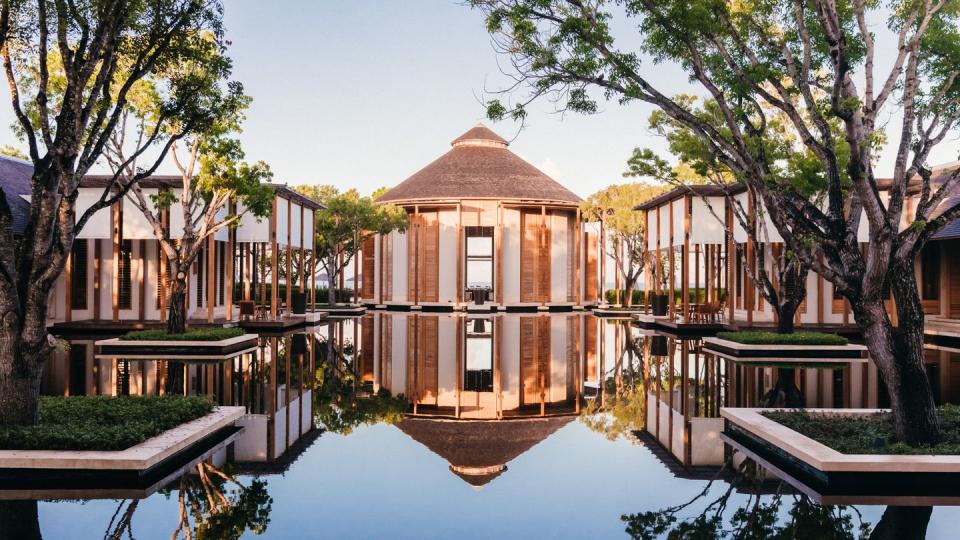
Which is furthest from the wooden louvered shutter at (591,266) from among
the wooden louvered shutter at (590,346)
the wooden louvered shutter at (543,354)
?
the wooden louvered shutter at (543,354)

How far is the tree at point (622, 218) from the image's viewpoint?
115 feet

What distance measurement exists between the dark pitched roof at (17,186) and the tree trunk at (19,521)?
17788 mm

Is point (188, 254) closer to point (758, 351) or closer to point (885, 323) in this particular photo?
point (758, 351)

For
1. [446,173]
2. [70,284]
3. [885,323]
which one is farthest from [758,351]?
[446,173]

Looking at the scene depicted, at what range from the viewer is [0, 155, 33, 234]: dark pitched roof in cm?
2191

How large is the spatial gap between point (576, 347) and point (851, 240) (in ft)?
39.1

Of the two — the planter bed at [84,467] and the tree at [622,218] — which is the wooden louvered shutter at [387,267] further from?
the planter bed at [84,467]

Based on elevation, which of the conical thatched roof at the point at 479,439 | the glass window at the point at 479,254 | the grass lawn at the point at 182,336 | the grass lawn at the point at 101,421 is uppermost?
the glass window at the point at 479,254

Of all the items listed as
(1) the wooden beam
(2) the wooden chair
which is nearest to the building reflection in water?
(2) the wooden chair

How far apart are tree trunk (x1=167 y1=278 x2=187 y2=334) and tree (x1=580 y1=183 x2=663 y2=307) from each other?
72.2ft

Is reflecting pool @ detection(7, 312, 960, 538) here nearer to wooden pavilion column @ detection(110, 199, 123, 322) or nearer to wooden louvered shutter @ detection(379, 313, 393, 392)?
wooden louvered shutter @ detection(379, 313, 393, 392)

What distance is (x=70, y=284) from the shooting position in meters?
22.4

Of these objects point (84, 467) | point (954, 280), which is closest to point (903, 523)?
point (84, 467)

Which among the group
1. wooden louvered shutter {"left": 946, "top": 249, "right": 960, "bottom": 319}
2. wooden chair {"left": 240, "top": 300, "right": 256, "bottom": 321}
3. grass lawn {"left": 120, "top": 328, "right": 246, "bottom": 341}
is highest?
wooden louvered shutter {"left": 946, "top": 249, "right": 960, "bottom": 319}
